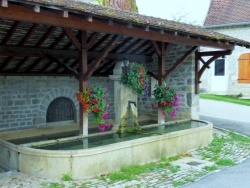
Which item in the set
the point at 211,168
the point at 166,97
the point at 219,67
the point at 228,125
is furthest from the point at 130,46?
the point at 219,67

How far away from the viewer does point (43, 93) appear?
364 inches

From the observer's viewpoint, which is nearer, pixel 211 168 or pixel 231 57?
pixel 211 168

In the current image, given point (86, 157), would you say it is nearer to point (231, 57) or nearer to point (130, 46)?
point (130, 46)

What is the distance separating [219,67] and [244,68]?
1629 millimetres

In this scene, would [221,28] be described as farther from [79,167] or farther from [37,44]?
[79,167]

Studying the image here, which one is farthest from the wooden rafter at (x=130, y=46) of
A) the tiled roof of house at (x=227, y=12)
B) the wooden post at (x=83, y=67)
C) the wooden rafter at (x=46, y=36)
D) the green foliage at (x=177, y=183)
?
the tiled roof of house at (x=227, y=12)

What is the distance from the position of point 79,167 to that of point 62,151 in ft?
1.30

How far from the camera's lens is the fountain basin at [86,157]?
5.26m

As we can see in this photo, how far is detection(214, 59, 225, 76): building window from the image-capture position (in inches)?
749

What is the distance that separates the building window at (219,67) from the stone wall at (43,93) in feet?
32.3

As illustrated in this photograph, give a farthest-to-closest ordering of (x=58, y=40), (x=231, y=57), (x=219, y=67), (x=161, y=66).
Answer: (x=219, y=67)
(x=231, y=57)
(x=161, y=66)
(x=58, y=40)

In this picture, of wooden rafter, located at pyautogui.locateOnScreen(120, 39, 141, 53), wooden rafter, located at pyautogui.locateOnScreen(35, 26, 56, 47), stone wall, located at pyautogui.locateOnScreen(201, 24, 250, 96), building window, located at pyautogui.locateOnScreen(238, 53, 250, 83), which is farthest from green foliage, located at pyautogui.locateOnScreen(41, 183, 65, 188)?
stone wall, located at pyautogui.locateOnScreen(201, 24, 250, 96)

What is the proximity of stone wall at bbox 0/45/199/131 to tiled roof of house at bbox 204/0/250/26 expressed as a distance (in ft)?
32.1

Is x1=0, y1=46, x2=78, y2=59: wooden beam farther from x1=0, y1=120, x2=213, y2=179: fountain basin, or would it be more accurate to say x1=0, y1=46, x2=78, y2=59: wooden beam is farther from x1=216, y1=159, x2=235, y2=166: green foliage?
x1=216, y1=159, x2=235, y2=166: green foliage
